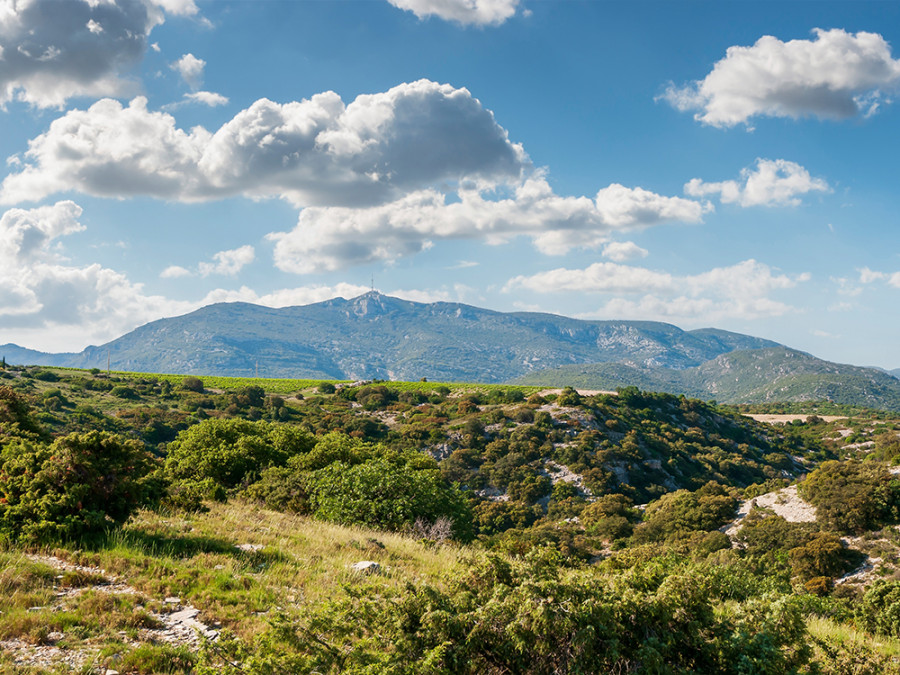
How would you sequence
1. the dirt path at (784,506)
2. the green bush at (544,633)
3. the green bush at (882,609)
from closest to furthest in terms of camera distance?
the green bush at (544,633)
the green bush at (882,609)
the dirt path at (784,506)

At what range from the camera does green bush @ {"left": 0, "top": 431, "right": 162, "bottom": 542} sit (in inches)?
417

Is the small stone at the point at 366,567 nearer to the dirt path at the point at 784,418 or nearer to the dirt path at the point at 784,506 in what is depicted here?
the dirt path at the point at 784,506

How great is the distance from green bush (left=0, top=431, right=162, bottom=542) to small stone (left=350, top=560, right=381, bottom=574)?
533cm

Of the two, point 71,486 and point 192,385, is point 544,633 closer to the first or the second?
point 71,486

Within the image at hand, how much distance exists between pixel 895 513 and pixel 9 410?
47.6 meters

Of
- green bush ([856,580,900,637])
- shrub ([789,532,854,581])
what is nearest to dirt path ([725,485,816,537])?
shrub ([789,532,854,581])

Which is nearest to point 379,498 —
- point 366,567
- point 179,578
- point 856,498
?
point 366,567

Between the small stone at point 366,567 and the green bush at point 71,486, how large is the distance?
533 centimetres

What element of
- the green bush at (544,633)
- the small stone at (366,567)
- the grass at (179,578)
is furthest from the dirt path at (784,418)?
the green bush at (544,633)

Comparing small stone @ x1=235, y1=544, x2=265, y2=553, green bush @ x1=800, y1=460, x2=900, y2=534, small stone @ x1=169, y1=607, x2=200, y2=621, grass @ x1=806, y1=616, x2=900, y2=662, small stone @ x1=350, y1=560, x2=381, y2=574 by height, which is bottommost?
green bush @ x1=800, y1=460, x2=900, y2=534

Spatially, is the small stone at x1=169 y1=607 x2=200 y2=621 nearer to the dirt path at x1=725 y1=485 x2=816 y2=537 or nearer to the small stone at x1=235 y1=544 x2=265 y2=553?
the small stone at x1=235 y1=544 x2=265 y2=553

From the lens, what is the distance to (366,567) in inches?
440

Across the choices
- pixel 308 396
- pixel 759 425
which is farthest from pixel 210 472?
pixel 759 425

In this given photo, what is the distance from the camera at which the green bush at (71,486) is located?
10.6m
